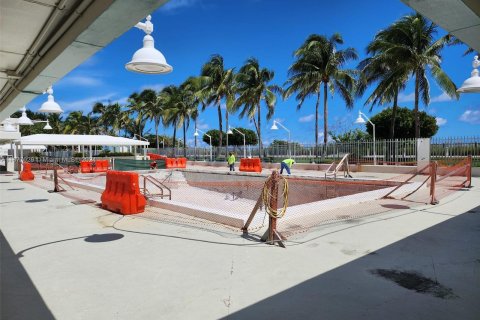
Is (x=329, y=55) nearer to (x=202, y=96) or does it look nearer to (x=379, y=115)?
(x=202, y=96)

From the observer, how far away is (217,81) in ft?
132

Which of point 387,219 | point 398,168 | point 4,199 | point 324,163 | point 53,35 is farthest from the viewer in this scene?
point 324,163

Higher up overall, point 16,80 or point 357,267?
point 16,80

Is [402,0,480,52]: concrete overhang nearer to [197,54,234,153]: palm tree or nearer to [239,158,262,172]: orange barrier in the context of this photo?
[239,158,262,172]: orange barrier

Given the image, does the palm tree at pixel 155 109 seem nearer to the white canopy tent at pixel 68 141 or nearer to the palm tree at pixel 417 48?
the white canopy tent at pixel 68 141

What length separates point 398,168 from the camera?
815 inches

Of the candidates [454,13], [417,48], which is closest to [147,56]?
[454,13]

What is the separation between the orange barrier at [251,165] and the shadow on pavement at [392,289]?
65.5 ft

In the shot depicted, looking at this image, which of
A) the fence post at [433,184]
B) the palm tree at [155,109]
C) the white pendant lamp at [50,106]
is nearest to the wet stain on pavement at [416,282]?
the fence post at [433,184]

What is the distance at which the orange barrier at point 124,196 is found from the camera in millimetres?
9172

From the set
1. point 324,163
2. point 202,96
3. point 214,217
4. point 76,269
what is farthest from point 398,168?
point 202,96

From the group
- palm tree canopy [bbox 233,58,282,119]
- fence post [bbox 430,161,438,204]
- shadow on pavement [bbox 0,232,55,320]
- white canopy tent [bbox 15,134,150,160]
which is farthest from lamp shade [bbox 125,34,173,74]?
palm tree canopy [bbox 233,58,282,119]

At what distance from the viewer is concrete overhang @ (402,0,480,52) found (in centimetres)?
308

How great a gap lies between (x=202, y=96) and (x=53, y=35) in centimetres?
3550
